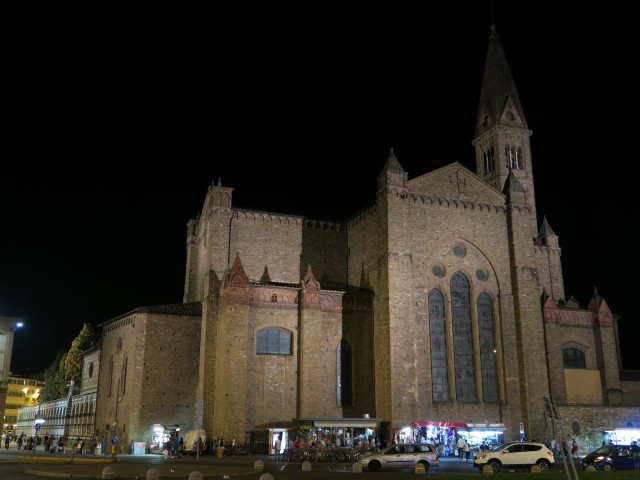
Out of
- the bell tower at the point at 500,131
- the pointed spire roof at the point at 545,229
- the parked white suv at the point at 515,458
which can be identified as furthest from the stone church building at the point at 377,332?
the bell tower at the point at 500,131

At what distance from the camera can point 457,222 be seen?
146 ft

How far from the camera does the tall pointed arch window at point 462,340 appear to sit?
139 feet

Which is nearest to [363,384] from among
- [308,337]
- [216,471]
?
[308,337]

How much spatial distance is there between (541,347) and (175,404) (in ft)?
81.2

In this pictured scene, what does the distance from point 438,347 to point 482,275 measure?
6263mm

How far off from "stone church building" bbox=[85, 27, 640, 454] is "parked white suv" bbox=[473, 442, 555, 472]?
10.8 meters

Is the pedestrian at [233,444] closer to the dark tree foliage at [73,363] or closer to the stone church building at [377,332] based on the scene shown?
the stone church building at [377,332]

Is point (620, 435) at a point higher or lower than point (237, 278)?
lower

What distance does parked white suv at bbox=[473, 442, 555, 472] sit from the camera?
2691cm

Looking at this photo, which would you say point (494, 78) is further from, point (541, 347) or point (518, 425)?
point (518, 425)

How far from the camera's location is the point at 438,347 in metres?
42.4

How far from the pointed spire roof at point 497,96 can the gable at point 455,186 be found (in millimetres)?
16601

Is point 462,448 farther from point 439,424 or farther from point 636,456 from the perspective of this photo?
point 636,456

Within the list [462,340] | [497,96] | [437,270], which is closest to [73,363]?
[437,270]
